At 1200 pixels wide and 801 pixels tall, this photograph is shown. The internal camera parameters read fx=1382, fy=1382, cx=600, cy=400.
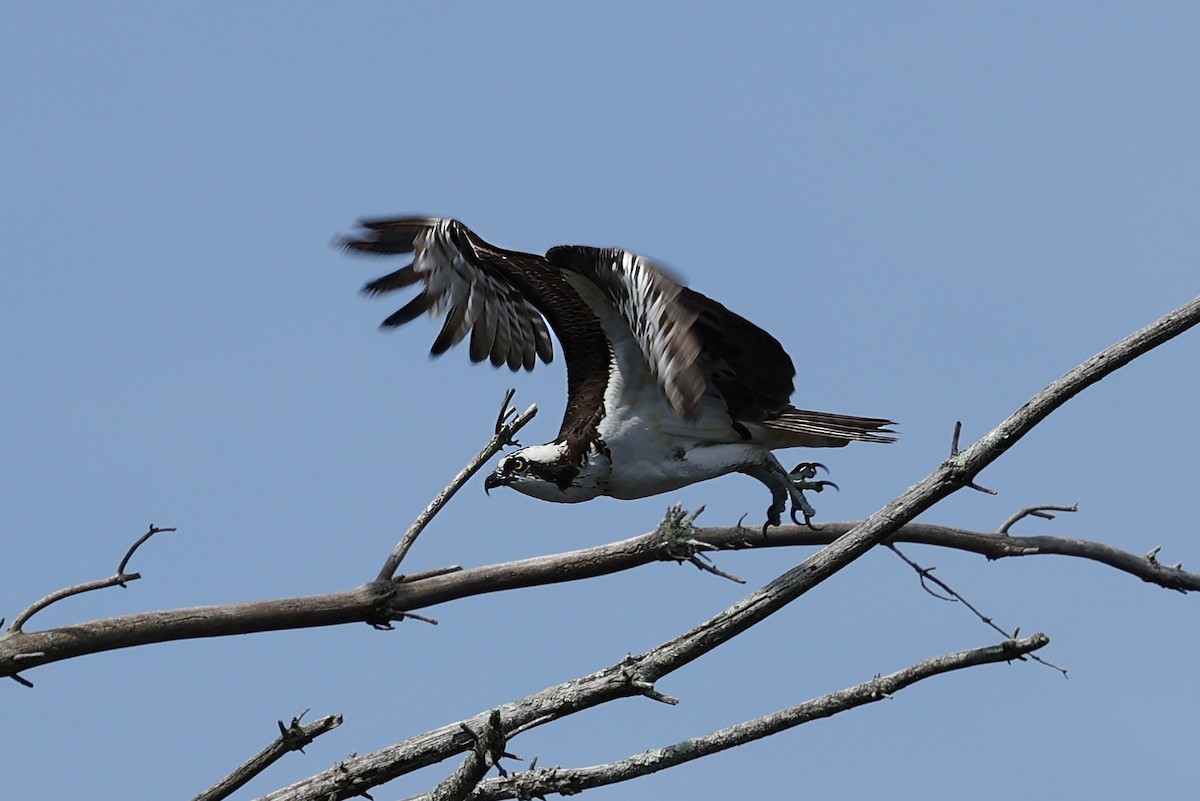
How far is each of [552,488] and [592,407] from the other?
16.8 inches

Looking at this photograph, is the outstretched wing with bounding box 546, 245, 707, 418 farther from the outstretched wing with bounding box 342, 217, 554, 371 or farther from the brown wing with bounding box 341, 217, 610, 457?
the outstretched wing with bounding box 342, 217, 554, 371

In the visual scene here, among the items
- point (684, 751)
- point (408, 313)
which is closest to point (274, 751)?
point (684, 751)

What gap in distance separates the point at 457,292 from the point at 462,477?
134 cm

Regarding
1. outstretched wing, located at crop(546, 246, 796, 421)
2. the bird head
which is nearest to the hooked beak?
the bird head

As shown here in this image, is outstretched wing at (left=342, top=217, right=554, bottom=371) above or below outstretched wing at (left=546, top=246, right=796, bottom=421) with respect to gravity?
above

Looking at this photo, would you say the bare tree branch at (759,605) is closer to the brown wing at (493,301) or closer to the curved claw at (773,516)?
the curved claw at (773,516)

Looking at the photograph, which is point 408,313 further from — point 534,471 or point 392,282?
point 534,471

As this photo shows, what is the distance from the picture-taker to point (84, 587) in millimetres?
6613

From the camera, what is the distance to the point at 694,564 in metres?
6.49

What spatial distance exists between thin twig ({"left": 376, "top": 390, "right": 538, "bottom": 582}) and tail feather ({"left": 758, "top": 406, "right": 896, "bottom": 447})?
1.16 metres

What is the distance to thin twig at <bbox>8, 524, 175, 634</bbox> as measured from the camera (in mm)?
6566

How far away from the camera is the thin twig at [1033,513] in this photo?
23.6 ft

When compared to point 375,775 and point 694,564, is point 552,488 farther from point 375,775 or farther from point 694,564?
point 375,775

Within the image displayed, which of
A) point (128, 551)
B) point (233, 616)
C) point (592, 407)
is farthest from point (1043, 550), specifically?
point (128, 551)
